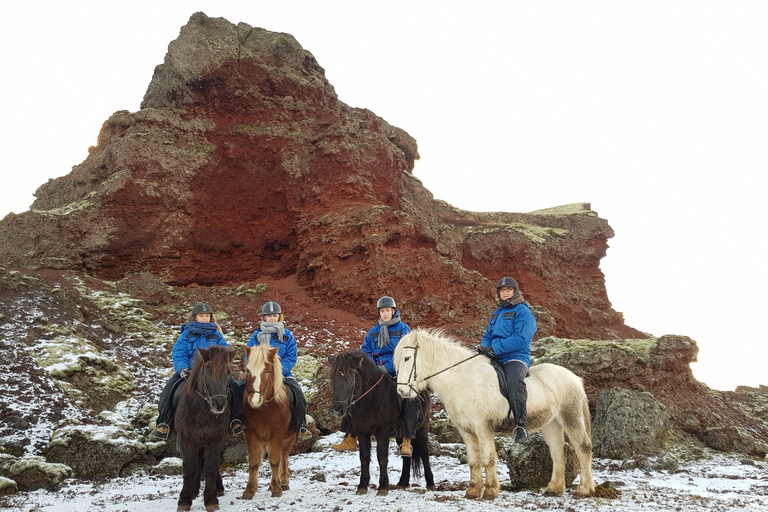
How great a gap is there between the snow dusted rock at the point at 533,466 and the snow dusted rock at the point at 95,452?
787 centimetres

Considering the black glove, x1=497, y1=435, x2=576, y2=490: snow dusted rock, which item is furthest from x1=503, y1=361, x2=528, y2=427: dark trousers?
x1=497, y1=435, x2=576, y2=490: snow dusted rock

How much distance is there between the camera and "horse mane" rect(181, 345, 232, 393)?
6828 millimetres

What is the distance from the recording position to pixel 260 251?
27625 millimetres

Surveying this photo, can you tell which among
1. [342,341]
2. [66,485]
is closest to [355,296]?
[342,341]

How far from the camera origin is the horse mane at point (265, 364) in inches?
295

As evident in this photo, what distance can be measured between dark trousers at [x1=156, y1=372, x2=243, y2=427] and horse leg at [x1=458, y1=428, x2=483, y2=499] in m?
3.62

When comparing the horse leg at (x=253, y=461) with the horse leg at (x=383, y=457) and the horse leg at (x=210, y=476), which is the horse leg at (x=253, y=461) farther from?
the horse leg at (x=383, y=457)

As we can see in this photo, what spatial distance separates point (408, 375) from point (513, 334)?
1.75 metres

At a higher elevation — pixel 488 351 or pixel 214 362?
pixel 488 351

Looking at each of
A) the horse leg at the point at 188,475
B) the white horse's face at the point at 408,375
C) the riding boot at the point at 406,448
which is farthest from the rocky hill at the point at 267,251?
the white horse's face at the point at 408,375

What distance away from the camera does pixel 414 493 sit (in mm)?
7875

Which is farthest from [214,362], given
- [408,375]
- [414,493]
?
[414,493]

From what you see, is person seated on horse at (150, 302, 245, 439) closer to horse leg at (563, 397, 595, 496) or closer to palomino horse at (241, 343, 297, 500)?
palomino horse at (241, 343, 297, 500)

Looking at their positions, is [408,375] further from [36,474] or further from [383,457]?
[36,474]
